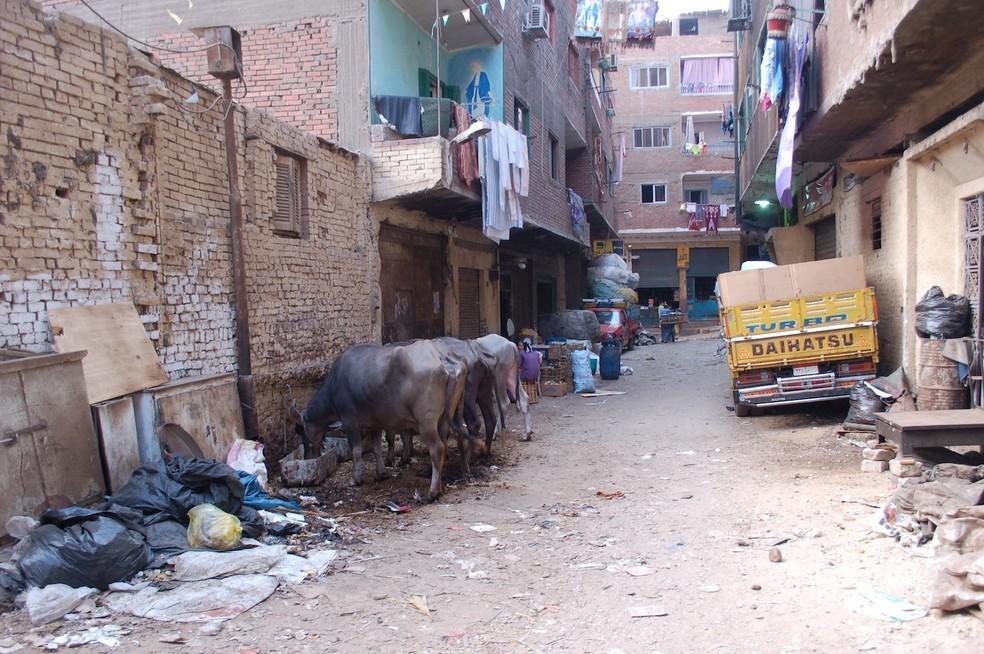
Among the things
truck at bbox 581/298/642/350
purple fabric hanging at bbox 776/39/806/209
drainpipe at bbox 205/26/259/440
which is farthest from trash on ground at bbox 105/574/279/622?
truck at bbox 581/298/642/350

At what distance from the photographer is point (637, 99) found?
37.9 meters

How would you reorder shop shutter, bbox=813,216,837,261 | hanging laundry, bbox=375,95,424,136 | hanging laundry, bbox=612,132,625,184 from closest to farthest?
1. hanging laundry, bbox=375,95,424,136
2. shop shutter, bbox=813,216,837,261
3. hanging laundry, bbox=612,132,625,184

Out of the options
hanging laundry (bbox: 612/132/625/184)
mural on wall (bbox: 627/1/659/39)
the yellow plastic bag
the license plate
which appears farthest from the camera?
hanging laundry (bbox: 612/132/625/184)

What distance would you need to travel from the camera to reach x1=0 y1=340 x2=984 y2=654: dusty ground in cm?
392

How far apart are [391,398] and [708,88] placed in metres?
34.8

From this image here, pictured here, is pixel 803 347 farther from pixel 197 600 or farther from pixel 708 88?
pixel 708 88

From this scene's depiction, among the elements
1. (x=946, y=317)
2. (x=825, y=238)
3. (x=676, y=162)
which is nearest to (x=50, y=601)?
(x=946, y=317)

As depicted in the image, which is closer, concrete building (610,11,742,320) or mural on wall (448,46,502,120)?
mural on wall (448,46,502,120)

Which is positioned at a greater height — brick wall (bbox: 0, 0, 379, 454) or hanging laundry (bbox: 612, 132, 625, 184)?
hanging laundry (bbox: 612, 132, 625, 184)

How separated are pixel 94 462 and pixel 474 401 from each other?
14.1ft

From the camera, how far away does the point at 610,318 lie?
2277 centimetres

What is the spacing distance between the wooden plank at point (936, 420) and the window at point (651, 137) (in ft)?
106

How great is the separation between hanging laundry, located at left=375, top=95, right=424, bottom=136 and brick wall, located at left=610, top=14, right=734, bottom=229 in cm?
2739

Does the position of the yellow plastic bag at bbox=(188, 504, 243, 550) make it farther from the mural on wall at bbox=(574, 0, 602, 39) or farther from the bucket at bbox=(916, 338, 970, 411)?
the mural on wall at bbox=(574, 0, 602, 39)
